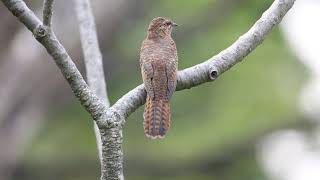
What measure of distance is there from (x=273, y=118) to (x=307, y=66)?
88 cm

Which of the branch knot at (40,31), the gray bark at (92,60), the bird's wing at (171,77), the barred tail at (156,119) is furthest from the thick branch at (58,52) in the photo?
the gray bark at (92,60)

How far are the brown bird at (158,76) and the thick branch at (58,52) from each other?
559 millimetres

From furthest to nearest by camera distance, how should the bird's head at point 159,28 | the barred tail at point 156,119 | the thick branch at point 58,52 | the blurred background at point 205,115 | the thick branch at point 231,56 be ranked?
1. the blurred background at point 205,115
2. the bird's head at point 159,28
3. the barred tail at point 156,119
4. the thick branch at point 231,56
5. the thick branch at point 58,52

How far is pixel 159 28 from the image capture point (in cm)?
445

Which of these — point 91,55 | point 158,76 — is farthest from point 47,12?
point 91,55

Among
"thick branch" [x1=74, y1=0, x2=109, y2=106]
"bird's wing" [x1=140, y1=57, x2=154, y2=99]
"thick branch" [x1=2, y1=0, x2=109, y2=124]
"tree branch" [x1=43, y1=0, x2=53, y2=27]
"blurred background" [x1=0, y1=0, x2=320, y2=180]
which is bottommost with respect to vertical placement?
"thick branch" [x1=2, y1=0, x2=109, y2=124]

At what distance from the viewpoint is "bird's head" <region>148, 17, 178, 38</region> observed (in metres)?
4.40

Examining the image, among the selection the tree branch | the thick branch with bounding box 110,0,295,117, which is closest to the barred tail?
the thick branch with bounding box 110,0,295,117

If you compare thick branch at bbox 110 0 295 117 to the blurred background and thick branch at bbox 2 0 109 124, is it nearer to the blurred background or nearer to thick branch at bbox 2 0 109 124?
thick branch at bbox 2 0 109 124

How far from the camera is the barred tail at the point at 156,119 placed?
3.71 m

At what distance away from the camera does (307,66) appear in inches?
449

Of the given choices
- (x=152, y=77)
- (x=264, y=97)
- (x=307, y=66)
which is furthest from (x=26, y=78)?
(x=152, y=77)

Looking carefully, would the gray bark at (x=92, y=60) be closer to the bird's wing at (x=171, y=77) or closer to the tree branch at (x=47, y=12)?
the bird's wing at (x=171, y=77)

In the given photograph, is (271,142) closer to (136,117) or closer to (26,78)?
(136,117)
